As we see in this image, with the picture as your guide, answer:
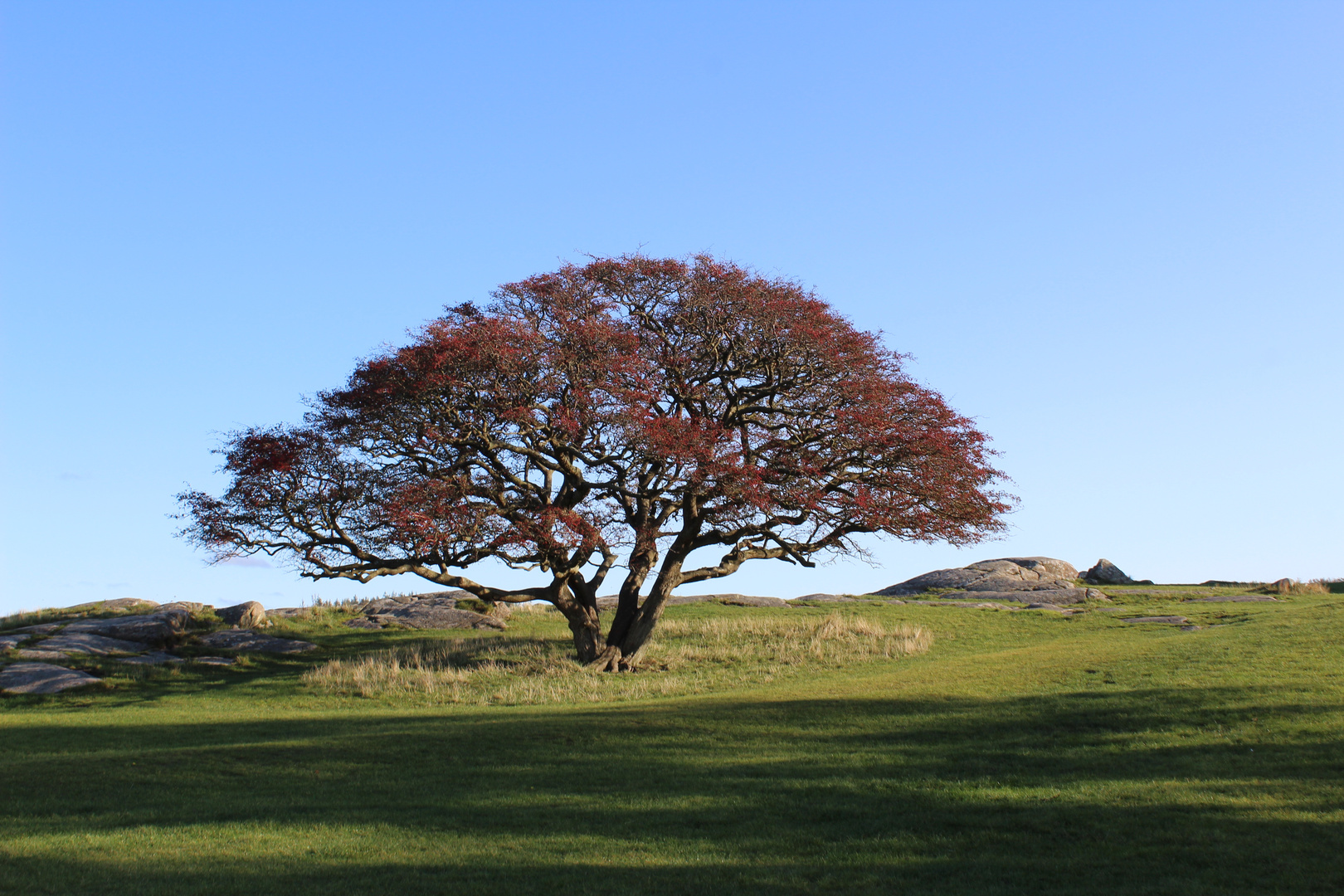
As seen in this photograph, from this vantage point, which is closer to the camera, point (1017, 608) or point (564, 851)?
point (564, 851)

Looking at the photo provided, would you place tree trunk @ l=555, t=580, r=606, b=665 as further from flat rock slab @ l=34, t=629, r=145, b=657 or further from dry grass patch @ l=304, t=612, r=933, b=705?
flat rock slab @ l=34, t=629, r=145, b=657

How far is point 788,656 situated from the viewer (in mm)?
28969

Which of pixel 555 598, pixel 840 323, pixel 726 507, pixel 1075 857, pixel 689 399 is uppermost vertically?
pixel 840 323

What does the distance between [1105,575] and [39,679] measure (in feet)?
155

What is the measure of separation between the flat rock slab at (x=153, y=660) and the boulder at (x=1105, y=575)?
42595 mm

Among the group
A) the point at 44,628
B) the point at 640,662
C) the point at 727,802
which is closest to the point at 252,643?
the point at 44,628

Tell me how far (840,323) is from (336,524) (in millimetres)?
15279

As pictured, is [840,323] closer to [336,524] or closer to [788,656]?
[788,656]

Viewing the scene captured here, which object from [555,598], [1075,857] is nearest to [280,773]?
[1075,857]

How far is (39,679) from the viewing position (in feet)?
89.4

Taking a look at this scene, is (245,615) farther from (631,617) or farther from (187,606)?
(631,617)

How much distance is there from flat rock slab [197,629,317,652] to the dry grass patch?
3659 millimetres

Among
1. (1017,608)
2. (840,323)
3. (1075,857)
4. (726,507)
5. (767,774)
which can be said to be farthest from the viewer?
(1017,608)

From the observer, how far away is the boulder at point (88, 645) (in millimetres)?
31484
